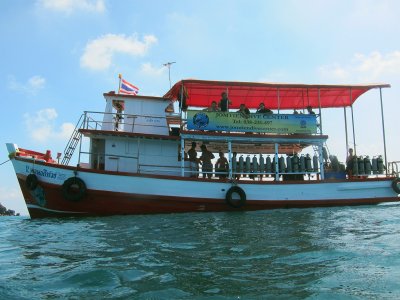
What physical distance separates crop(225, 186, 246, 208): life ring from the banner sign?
2.35m

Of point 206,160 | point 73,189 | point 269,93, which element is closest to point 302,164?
point 269,93

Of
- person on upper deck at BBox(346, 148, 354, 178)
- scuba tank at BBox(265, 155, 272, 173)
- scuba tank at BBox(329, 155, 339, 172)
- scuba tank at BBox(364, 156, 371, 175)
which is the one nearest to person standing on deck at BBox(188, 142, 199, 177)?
scuba tank at BBox(265, 155, 272, 173)

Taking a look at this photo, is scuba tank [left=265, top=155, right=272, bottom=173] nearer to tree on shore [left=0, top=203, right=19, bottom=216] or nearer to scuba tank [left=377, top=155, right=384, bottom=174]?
scuba tank [left=377, top=155, right=384, bottom=174]

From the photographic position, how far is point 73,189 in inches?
488

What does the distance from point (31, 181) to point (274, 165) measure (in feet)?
28.5

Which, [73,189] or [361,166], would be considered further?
[361,166]

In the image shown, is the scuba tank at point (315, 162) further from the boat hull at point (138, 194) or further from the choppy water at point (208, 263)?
the choppy water at point (208, 263)

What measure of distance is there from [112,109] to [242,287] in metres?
12.0

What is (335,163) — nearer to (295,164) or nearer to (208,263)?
(295,164)

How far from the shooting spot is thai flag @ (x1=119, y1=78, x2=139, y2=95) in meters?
15.8

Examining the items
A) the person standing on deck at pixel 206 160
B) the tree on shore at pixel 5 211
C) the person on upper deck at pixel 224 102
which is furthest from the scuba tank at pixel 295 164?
the tree on shore at pixel 5 211

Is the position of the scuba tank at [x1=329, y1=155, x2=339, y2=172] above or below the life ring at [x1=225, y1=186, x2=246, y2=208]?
above

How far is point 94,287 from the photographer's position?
4188mm

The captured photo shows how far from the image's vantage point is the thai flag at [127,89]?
15.8 metres
